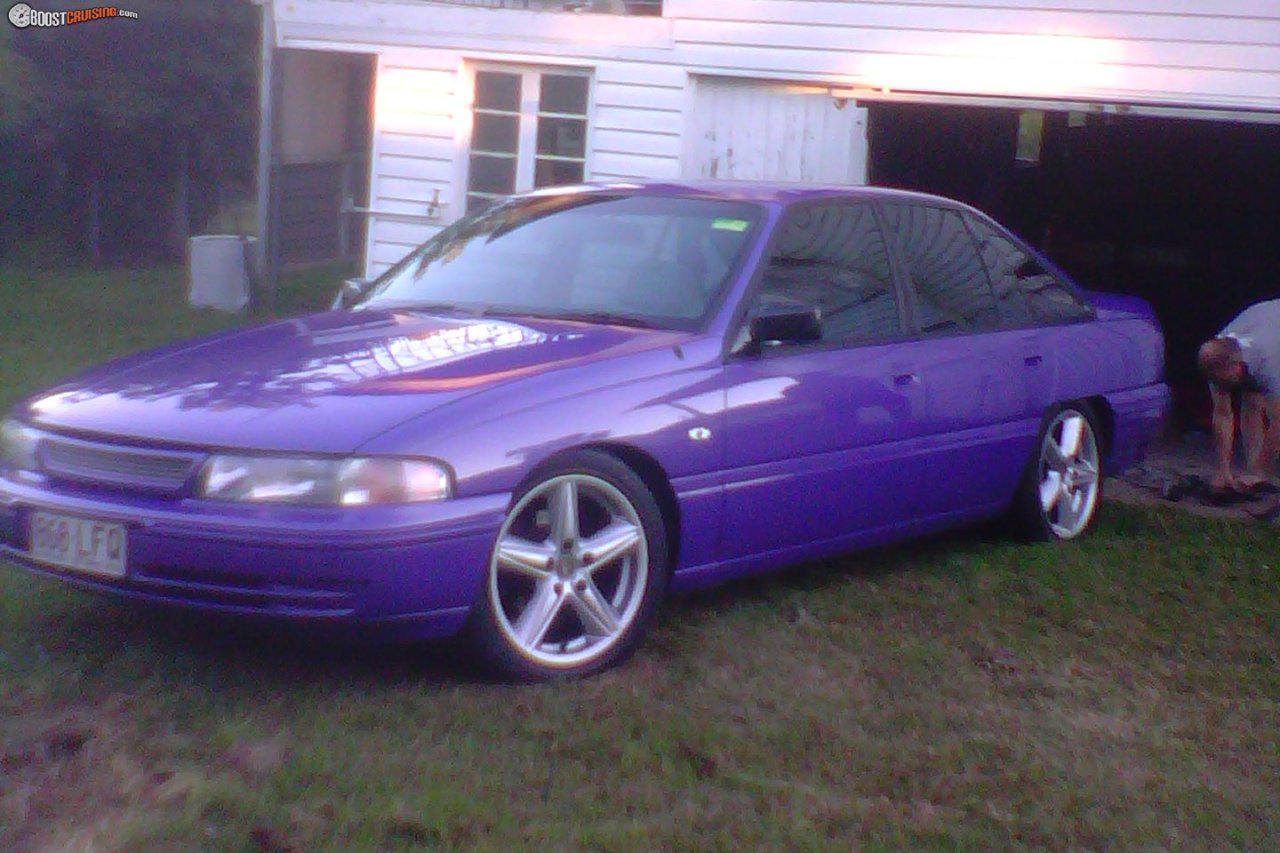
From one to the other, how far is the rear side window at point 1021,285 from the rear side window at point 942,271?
90 mm

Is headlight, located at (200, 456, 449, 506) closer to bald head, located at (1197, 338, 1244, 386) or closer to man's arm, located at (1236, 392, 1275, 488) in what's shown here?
bald head, located at (1197, 338, 1244, 386)

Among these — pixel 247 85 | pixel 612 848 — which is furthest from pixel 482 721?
pixel 247 85

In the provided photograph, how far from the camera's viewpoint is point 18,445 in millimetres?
4699

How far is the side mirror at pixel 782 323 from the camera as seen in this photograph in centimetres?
523

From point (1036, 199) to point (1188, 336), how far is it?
1885 mm

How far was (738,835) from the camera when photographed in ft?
12.1

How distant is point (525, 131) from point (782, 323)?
7.49 metres

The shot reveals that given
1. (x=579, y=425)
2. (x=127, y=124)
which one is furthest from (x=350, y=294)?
(x=127, y=124)

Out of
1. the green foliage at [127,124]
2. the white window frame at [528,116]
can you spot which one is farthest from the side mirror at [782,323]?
the green foliage at [127,124]

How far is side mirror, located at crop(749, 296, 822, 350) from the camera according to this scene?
17.1 feet

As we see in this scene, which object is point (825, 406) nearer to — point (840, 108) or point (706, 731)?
point (706, 731)

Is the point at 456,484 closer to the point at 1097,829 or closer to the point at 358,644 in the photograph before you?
the point at 358,644

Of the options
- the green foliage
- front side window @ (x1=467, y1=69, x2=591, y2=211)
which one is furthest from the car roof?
the green foliage

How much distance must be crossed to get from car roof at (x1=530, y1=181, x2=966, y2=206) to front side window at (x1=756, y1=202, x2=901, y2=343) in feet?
0.23
